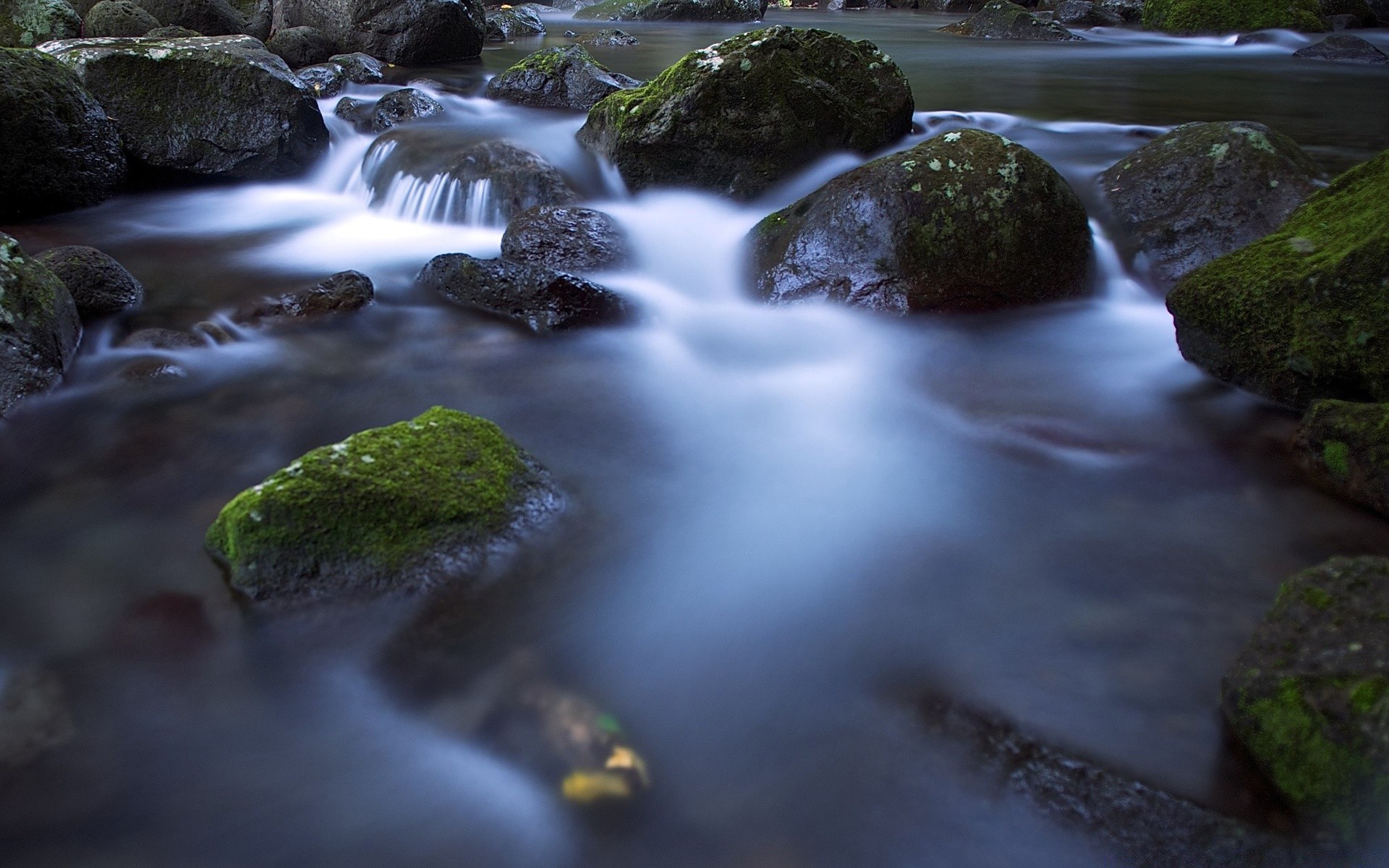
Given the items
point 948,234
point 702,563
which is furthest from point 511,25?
point 702,563

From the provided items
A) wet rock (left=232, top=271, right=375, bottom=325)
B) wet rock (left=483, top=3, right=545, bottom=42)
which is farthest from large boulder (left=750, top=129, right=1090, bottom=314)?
wet rock (left=483, top=3, right=545, bottom=42)

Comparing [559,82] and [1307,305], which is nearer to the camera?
[1307,305]

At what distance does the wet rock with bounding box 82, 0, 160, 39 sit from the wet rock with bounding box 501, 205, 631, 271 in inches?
352

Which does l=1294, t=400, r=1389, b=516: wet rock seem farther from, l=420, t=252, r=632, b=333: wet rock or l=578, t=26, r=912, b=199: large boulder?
l=578, t=26, r=912, b=199: large boulder

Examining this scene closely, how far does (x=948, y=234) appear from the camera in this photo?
5.68 meters

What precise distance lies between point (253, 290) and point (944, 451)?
479cm

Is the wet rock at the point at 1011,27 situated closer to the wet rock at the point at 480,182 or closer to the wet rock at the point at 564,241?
the wet rock at the point at 480,182

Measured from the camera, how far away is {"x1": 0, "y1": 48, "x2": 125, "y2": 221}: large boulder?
276 inches

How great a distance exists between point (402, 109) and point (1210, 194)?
8.05 meters

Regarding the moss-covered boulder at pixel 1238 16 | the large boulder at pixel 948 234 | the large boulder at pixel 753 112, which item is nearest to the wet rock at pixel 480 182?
the large boulder at pixel 753 112

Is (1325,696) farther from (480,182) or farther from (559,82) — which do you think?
(559,82)

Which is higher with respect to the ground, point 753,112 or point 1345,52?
point 1345,52

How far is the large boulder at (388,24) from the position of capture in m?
14.1

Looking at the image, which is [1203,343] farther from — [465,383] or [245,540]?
[245,540]
